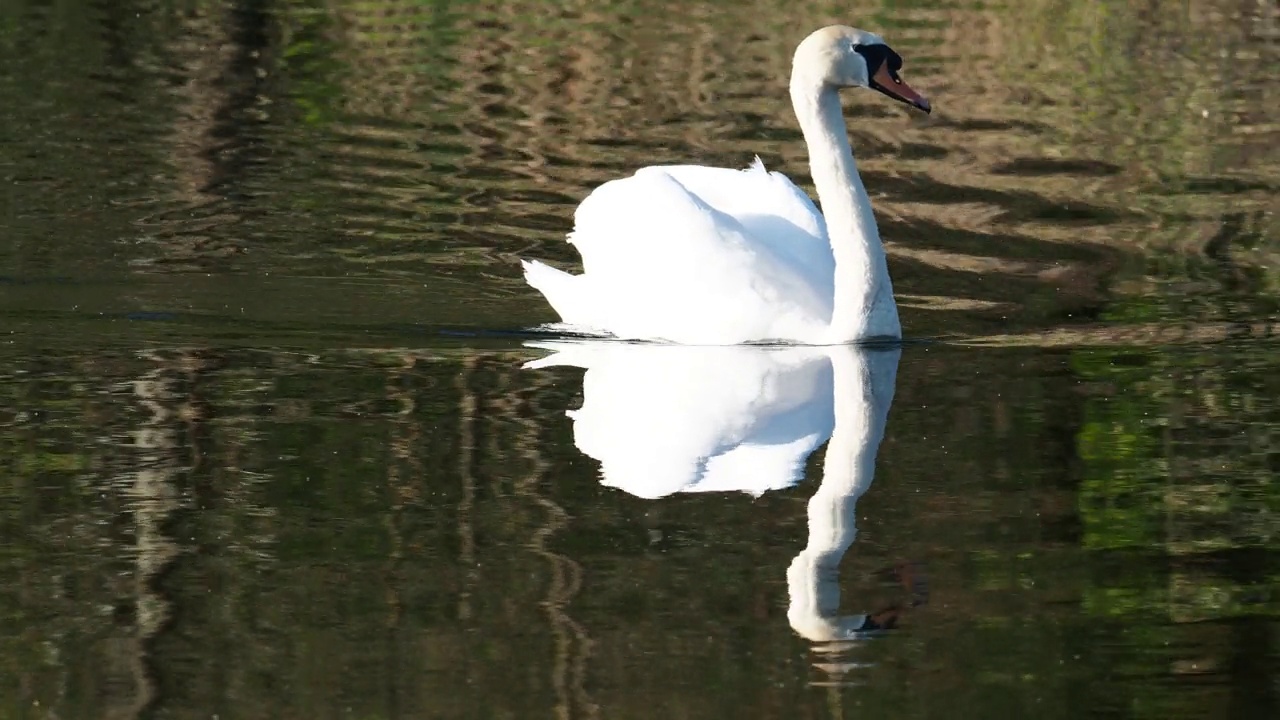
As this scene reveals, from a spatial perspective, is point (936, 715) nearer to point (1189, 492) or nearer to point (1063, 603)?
point (1063, 603)

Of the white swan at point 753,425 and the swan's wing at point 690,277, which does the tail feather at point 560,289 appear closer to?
the swan's wing at point 690,277

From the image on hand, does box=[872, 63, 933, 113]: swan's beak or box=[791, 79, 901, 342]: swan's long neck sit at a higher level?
box=[872, 63, 933, 113]: swan's beak

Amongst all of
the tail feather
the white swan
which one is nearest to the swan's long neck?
the white swan

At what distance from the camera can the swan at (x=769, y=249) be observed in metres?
9.18

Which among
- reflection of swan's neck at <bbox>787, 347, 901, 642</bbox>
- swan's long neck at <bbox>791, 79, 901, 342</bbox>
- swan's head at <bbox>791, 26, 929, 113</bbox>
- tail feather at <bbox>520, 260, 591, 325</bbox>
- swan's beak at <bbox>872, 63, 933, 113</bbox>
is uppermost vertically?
swan's head at <bbox>791, 26, 929, 113</bbox>

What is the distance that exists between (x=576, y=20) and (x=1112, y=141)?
7.87 metres

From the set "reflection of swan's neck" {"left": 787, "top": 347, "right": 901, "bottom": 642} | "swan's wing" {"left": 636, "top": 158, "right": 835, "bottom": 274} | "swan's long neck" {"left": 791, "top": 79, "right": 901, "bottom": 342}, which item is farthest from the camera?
Result: "swan's wing" {"left": 636, "top": 158, "right": 835, "bottom": 274}

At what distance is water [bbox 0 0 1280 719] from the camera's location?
5.50m

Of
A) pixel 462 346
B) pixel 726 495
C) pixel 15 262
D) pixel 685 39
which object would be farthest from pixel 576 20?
pixel 726 495

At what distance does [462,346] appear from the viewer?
9477 mm

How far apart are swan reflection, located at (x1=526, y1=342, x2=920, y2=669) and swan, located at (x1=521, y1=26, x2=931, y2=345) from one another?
0.12 m

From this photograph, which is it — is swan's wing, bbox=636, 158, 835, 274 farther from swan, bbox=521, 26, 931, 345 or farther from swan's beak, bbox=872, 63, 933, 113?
swan's beak, bbox=872, 63, 933, 113

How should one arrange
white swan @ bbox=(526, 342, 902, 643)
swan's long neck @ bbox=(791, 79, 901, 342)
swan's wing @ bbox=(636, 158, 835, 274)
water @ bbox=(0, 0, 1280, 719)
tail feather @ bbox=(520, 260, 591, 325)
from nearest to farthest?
water @ bbox=(0, 0, 1280, 719), white swan @ bbox=(526, 342, 902, 643), swan's long neck @ bbox=(791, 79, 901, 342), swan's wing @ bbox=(636, 158, 835, 274), tail feather @ bbox=(520, 260, 591, 325)

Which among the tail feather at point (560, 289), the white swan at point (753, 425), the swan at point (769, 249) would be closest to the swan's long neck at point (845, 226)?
the swan at point (769, 249)
